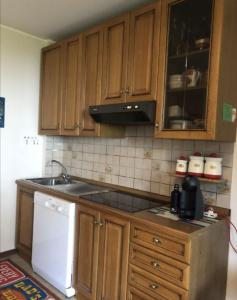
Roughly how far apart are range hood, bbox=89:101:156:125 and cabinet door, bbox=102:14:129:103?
8 centimetres

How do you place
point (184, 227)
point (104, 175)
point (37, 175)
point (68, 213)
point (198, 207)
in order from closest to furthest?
1. point (184, 227)
2. point (198, 207)
3. point (68, 213)
4. point (104, 175)
5. point (37, 175)

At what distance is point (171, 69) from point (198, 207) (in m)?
0.91

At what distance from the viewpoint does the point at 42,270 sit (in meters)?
2.27

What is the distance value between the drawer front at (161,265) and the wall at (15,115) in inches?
66.8

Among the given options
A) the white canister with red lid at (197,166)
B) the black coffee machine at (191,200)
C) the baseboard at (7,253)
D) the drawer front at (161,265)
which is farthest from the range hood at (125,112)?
the baseboard at (7,253)

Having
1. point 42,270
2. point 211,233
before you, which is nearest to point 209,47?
point 211,233

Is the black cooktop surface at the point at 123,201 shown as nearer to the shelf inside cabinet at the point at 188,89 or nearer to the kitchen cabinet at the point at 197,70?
the kitchen cabinet at the point at 197,70

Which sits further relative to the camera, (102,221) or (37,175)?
(37,175)

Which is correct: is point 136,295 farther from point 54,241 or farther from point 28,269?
point 28,269

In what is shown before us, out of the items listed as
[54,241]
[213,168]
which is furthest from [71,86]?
[213,168]

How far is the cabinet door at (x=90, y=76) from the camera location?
2189 mm

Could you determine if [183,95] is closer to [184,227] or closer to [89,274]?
[184,227]

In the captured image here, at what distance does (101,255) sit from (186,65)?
1.41 m

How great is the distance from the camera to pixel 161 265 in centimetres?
146
